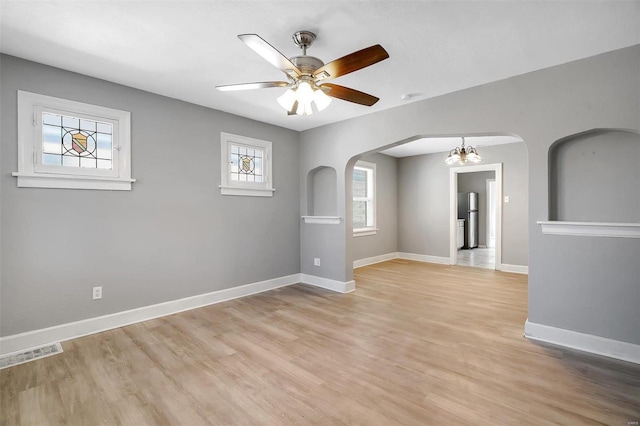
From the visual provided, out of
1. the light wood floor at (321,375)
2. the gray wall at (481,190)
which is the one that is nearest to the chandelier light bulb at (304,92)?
the light wood floor at (321,375)

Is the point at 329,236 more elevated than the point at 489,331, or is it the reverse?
the point at 329,236

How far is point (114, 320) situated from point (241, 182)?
2208 millimetres

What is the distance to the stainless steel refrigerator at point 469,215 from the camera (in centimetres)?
886

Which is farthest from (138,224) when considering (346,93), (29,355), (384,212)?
(384,212)

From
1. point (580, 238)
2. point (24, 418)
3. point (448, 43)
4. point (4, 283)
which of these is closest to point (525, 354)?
point (580, 238)

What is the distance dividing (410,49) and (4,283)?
396cm

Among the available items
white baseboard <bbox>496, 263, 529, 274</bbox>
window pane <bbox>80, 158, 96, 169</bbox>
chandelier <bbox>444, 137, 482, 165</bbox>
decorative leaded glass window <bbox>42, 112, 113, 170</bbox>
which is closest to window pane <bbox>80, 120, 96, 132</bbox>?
decorative leaded glass window <bbox>42, 112, 113, 170</bbox>

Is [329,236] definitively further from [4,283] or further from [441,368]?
[4,283]

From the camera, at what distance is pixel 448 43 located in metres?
2.35

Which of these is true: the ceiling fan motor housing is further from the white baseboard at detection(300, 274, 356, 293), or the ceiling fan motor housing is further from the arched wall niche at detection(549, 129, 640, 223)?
the white baseboard at detection(300, 274, 356, 293)

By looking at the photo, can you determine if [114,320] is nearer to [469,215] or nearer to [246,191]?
[246,191]

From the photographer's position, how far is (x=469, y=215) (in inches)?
348

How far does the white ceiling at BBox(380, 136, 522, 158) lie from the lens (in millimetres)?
5406

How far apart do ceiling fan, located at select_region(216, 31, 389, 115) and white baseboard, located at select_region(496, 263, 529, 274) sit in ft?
16.3
